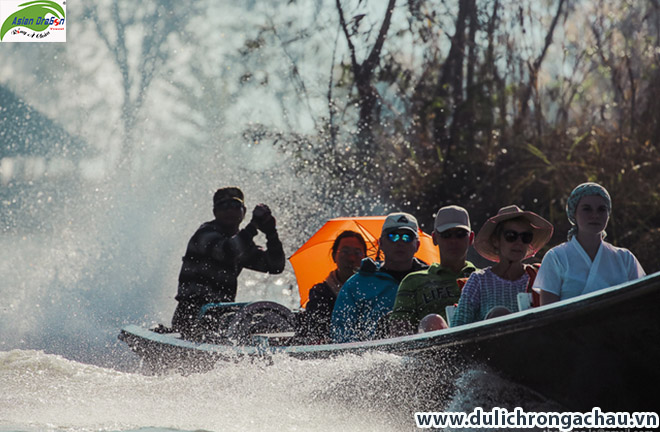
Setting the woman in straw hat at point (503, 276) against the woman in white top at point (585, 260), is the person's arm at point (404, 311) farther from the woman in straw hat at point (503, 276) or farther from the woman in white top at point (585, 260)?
the woman in white top at point (585, 260)

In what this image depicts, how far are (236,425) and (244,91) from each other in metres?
9.56

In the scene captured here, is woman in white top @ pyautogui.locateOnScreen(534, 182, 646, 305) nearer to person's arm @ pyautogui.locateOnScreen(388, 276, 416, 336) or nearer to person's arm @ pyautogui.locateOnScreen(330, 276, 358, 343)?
person's arm @ pyautogui.locateOnScreen(388, 276, 416, 336)

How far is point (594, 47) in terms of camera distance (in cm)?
1077

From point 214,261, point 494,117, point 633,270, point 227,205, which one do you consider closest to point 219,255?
point 214,261

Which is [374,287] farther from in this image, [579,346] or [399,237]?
[579,346]

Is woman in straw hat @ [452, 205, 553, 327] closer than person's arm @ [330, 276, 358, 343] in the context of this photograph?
Yes

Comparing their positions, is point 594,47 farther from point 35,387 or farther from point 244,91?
point 35,387

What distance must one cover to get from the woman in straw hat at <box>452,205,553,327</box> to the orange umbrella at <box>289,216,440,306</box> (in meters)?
2.13

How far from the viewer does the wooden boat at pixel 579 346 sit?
3.20m

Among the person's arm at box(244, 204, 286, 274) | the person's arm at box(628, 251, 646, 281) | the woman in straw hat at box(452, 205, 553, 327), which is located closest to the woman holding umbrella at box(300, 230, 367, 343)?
the person's arm at box(244, 204, 286, 274)

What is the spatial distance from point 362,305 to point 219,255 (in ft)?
5.91

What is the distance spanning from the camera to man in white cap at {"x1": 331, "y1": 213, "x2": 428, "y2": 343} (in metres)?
4.54

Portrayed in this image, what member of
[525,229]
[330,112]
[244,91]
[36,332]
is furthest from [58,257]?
[525,229]

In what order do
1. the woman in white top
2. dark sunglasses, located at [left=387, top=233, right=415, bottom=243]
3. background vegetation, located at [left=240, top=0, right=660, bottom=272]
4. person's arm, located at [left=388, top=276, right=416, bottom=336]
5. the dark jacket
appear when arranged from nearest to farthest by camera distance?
1. the woman in white top
2. person's arm, located at [left=388, top=276, right=416, bottom=336]
3. dark sunglasses, located at [left=387, top=233, right=415, bottom=243]
4. the dark jacket
5. background vegetation, located at [left=240, top=0, right=660, bottom=272]
